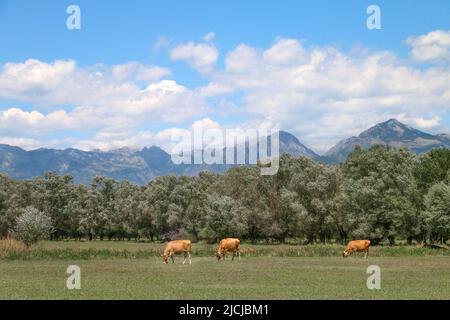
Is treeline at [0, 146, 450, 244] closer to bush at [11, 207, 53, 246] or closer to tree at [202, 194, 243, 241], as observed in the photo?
tree at [202, 194, 243, 241]

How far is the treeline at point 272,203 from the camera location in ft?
248

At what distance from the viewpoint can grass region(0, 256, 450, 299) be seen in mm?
22203

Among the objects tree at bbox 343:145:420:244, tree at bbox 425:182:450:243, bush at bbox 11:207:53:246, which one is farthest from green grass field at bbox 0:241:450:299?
tree at bbox 343:145:420:244

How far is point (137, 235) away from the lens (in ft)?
403

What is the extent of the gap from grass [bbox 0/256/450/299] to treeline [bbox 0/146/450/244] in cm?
3477

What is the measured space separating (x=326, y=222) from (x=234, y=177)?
915 inches

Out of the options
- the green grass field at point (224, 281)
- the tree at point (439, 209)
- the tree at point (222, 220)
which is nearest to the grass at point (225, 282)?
the green grass field at point (224, 281)

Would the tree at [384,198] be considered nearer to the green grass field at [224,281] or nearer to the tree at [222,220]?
the tree at [222,220]

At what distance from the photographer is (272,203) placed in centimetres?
9338

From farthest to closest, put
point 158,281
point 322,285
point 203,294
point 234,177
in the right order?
point 234,177
point 158,281
point 322,285
point 203,294

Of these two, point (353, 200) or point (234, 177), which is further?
point (234, 177)

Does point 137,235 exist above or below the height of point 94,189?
below
